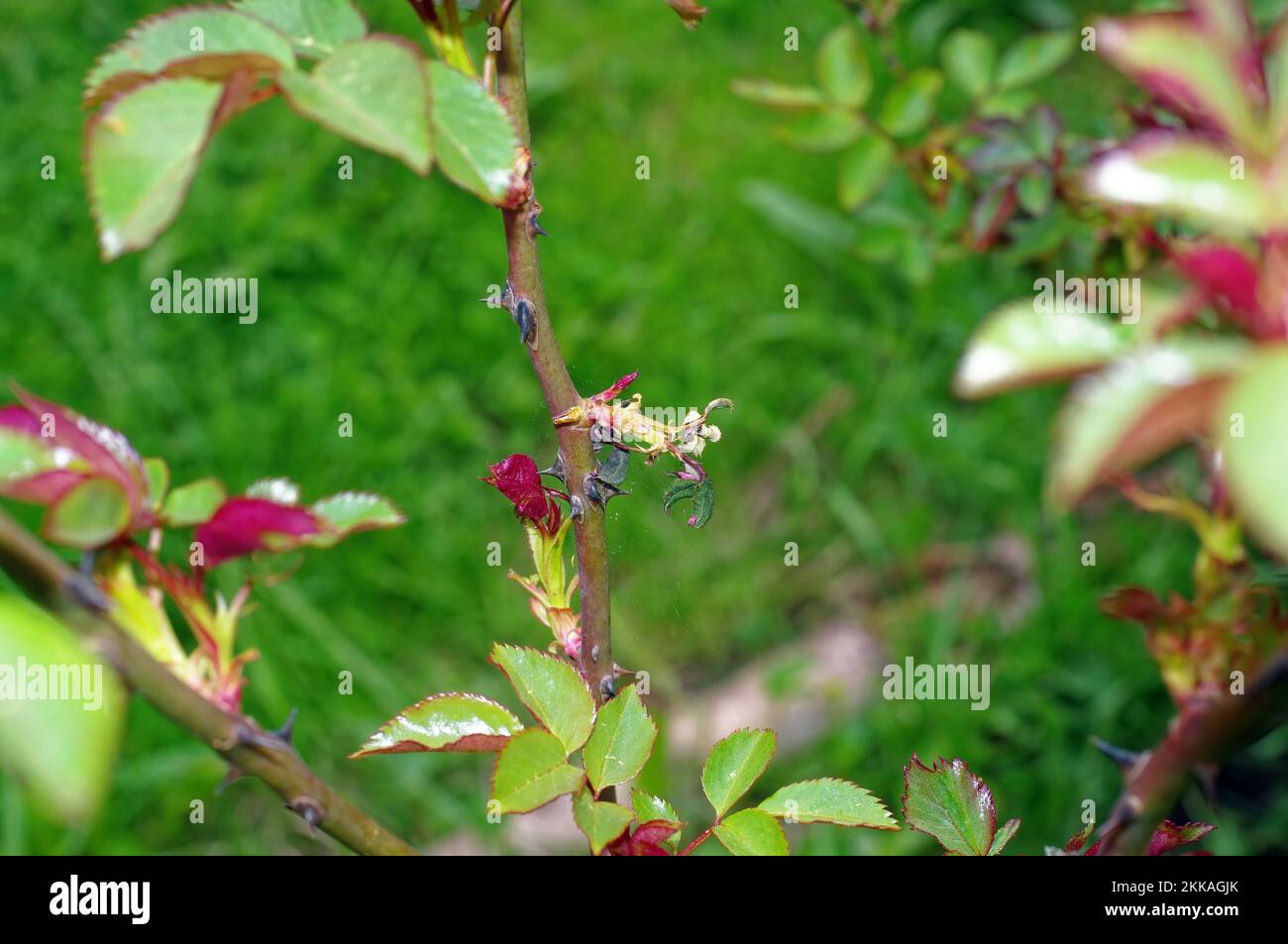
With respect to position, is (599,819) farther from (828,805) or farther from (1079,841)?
(1079,841)

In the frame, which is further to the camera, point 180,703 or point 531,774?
point 531,774

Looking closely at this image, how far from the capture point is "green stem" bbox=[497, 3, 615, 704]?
0.74m

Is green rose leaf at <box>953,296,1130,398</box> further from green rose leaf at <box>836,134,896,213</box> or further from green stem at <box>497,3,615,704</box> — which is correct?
green rose leaf at <box>836,134,896,213</box>

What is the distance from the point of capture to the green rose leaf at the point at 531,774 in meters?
0.71

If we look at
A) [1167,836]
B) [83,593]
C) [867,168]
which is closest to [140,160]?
[83,593]

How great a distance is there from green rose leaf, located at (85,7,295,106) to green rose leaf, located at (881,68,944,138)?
1.07m

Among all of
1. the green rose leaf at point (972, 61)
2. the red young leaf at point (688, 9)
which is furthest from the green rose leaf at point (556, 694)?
the green rose leaf at point (972, 61)

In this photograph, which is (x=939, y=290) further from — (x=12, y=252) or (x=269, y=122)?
(x=12, y=252)

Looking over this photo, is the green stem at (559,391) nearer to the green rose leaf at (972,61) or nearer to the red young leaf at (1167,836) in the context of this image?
the red young leaf at (1167,836)

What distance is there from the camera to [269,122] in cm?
282

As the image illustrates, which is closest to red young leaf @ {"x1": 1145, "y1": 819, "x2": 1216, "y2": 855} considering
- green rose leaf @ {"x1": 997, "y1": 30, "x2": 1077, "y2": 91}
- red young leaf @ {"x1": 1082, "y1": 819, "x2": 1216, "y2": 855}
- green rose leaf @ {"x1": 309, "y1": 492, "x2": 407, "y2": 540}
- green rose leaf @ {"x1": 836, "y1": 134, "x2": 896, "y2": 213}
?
red young leaf @ {"x1": 1082, "y1": 819, "x2": 1216, "y2": 855}

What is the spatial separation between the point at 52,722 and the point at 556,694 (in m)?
0.38

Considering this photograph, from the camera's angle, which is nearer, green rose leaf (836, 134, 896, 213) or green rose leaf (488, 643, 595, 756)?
green rose leaf (488, 643, 595, 756)

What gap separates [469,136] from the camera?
62cm
